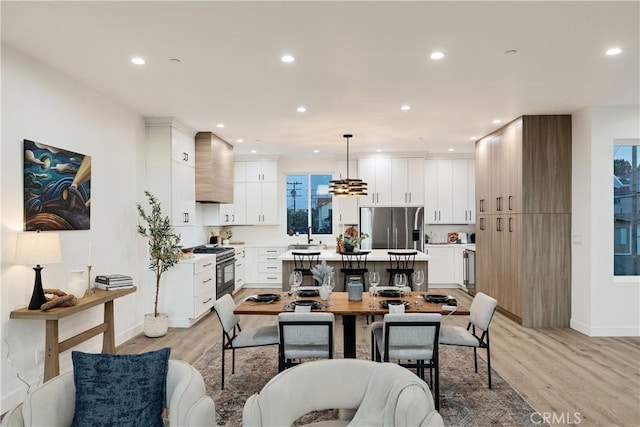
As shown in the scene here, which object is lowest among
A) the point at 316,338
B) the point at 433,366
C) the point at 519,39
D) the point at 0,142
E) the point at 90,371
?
the point at 433,366

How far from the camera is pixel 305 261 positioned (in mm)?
5980

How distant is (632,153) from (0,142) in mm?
6620

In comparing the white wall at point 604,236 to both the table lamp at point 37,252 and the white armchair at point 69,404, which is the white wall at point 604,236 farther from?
the table lamp at point 37,252

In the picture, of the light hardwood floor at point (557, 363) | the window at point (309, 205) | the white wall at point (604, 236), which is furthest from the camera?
the window at point (309, 205)

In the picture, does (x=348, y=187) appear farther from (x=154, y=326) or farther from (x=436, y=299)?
(x=154, y=326)

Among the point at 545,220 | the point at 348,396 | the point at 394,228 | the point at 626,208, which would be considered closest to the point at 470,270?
the point at 394,228

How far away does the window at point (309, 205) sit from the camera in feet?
29.8

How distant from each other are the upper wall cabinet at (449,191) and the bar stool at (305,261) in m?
3.49

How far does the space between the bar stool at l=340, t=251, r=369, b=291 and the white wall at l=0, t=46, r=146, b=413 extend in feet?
8.81

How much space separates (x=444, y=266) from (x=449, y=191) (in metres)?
1.55

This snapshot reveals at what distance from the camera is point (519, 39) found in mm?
3053

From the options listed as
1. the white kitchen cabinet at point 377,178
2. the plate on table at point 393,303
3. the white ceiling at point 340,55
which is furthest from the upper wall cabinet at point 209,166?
the plate on table at point 393,303

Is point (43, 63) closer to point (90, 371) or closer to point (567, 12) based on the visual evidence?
point (90, 371)

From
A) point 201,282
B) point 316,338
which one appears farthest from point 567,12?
point 201,282
